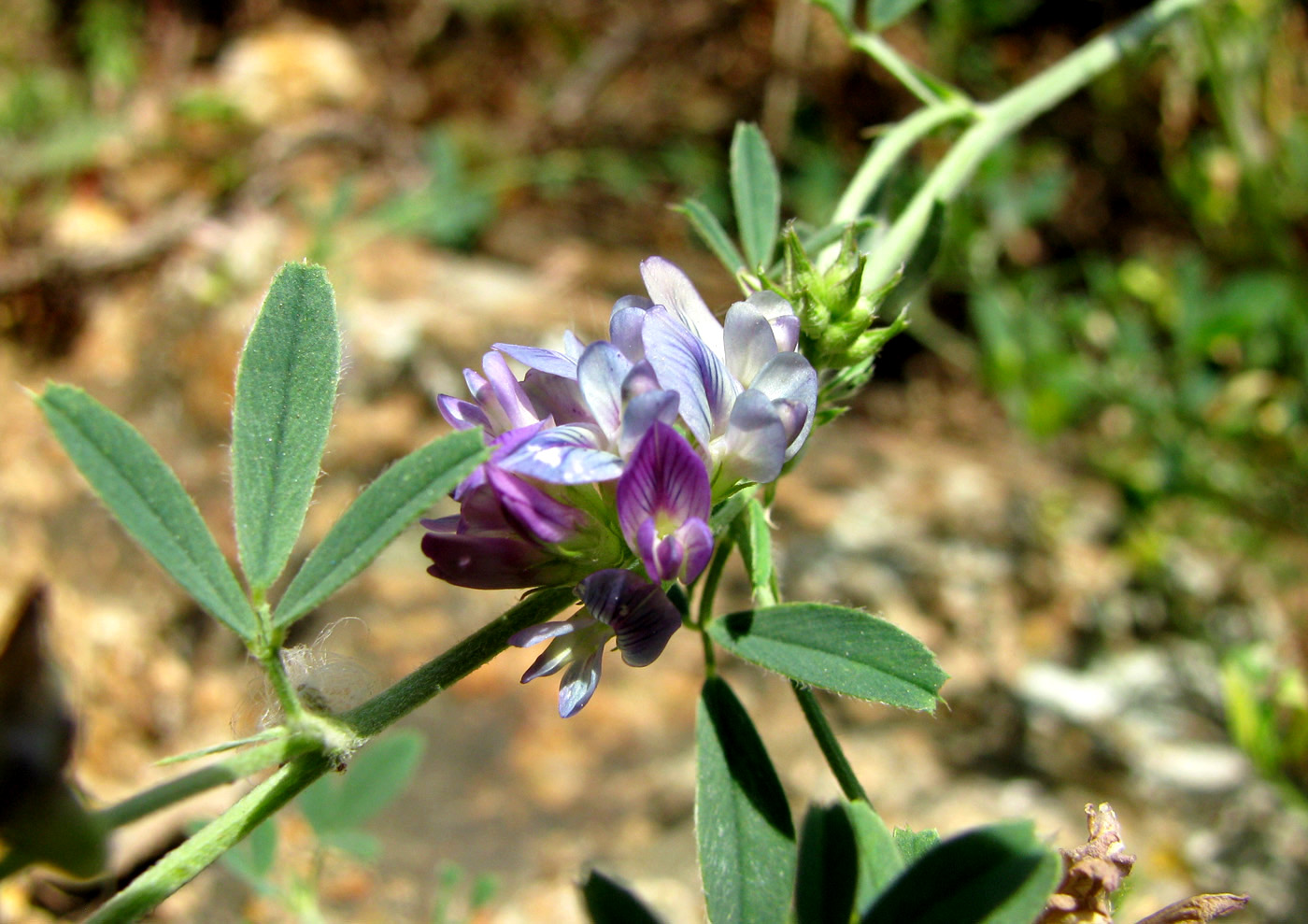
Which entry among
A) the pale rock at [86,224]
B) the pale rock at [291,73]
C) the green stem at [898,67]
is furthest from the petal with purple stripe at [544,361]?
the pale rock at [291,73]

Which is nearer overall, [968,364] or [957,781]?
[957,781]

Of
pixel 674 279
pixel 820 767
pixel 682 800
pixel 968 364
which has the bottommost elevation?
pixel 682 800

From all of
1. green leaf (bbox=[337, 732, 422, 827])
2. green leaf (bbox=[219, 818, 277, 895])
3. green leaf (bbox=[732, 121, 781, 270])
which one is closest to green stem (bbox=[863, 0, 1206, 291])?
green leaf (bbox=[732, 121, 781, 270])

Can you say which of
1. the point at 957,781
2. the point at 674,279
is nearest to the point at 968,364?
the point at 957,781

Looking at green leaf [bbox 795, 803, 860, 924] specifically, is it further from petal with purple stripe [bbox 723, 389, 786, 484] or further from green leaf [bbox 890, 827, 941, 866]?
petal with purple stripe [bbox 723, 389, 786, 484]

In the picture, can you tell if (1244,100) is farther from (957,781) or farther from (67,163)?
(67,163)

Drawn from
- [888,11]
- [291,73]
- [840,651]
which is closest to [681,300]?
[840,651]

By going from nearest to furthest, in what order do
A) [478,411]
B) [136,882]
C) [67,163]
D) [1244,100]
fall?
[136,882]
[478,411]
[1244,100]
[67,163]
